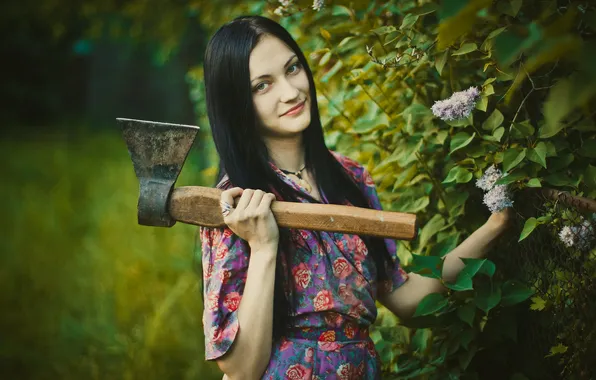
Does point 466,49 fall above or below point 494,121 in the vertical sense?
above

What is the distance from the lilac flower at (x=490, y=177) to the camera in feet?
6.14

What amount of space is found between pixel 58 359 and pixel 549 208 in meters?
2.85

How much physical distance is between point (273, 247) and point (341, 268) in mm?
232

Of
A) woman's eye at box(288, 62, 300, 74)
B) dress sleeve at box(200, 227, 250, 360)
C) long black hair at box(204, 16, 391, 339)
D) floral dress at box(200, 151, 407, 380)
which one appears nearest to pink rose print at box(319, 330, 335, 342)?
floral dress at box(200, 151, 407, 380)

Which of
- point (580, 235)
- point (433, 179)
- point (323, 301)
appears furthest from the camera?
point (433, 179)

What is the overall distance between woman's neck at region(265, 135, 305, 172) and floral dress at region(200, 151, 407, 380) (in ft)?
0.25

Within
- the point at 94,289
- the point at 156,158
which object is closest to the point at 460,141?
the point at 156,158

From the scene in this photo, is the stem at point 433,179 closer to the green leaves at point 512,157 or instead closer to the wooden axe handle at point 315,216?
the green leaves at point 512,157

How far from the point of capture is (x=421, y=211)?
2447 millimetres

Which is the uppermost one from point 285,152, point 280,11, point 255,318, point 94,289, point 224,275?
point 280,11

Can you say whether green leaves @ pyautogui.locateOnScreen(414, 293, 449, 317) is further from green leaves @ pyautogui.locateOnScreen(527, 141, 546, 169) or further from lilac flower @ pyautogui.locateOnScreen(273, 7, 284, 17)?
lilac flower @ pyautogui.locateOnScreen(273, 7, 284, 17)

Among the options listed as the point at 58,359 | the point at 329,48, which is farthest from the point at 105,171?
the point at 329,48

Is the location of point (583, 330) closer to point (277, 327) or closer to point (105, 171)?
point (277, 327)

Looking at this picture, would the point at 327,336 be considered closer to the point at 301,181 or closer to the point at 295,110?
the point at 301,181
